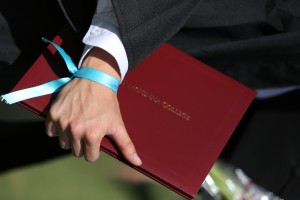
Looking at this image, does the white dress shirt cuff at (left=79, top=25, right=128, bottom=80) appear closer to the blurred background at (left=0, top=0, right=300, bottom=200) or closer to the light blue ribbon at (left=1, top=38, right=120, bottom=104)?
the light blue ribbon at (left=1, top=38, right=120, bottom=104)

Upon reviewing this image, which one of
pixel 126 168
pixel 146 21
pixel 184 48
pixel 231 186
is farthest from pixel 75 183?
pixel 146 21

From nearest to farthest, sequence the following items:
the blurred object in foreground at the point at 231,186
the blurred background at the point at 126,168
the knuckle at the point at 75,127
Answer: the knuckle at the point at 75,127, the blurred object in foreground at the point at 231,186, the blurred background at the point at 126,168

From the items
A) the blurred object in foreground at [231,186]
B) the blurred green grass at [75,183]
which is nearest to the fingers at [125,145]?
the blurred object in foreground at [231,186]

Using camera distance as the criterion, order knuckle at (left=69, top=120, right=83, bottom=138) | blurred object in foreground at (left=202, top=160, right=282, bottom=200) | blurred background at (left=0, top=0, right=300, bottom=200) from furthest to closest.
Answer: blurred background at (left=0, top=0, right=300, bottom=200), blurred object in foreground at (left=202, top=160, right=282, bottom=200), knuckle at (left=69, top=120, right=83, bottom=138)

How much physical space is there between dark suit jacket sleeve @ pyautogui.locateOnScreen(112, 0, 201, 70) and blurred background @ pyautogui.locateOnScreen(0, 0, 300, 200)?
55cm

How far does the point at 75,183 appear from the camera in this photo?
1361 mm

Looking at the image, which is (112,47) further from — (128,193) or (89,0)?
(128,193)

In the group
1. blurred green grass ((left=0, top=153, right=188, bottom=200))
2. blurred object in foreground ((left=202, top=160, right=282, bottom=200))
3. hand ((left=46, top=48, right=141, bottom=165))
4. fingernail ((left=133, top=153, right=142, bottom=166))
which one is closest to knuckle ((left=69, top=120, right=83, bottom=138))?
hand ((left=46, top=48, right=141, bottom=165))

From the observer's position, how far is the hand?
0.75 meters

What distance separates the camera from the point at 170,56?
0.92 meters

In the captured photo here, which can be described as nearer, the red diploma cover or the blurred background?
the red diploma cover

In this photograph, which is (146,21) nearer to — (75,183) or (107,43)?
(107,43)

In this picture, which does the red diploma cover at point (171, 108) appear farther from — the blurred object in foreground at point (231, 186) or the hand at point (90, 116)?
the blurred object in foreground at point (231, 186)

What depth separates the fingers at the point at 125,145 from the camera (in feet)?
2.54
